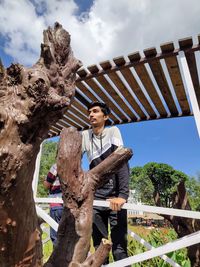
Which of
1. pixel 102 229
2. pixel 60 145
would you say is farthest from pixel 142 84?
pixel 60 145

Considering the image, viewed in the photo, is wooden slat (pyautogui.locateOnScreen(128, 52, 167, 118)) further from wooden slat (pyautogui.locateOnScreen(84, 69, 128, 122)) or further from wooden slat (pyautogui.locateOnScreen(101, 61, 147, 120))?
wooden slat (pyautogui.locateOnScreen(84, 69, 128, 122))

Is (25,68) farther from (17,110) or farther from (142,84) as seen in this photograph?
(142,84)

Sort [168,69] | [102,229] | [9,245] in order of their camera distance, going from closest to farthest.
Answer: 1. [9,245]
2. [102,229]
3. [168,69]

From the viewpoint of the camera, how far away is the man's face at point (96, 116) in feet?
9.74

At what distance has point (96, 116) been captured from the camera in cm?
296

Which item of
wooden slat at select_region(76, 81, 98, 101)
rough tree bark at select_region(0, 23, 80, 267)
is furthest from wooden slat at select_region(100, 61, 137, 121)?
rough tree bark at select_region(0, 23, 80, 267)

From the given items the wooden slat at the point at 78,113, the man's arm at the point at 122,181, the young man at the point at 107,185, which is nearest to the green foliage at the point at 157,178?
the wooden slat at the point at 78,113

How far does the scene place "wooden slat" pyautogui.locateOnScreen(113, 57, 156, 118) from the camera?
3.13 m

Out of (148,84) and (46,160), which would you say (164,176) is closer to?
(46,160)

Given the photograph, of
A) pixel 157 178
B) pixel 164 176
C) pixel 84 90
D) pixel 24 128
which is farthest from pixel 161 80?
pixel 157 178

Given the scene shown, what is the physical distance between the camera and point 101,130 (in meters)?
2.98

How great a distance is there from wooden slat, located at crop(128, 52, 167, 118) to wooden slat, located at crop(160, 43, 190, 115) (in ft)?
0.79

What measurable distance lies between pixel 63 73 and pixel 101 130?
2.01 meters

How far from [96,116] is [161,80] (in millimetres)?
959
